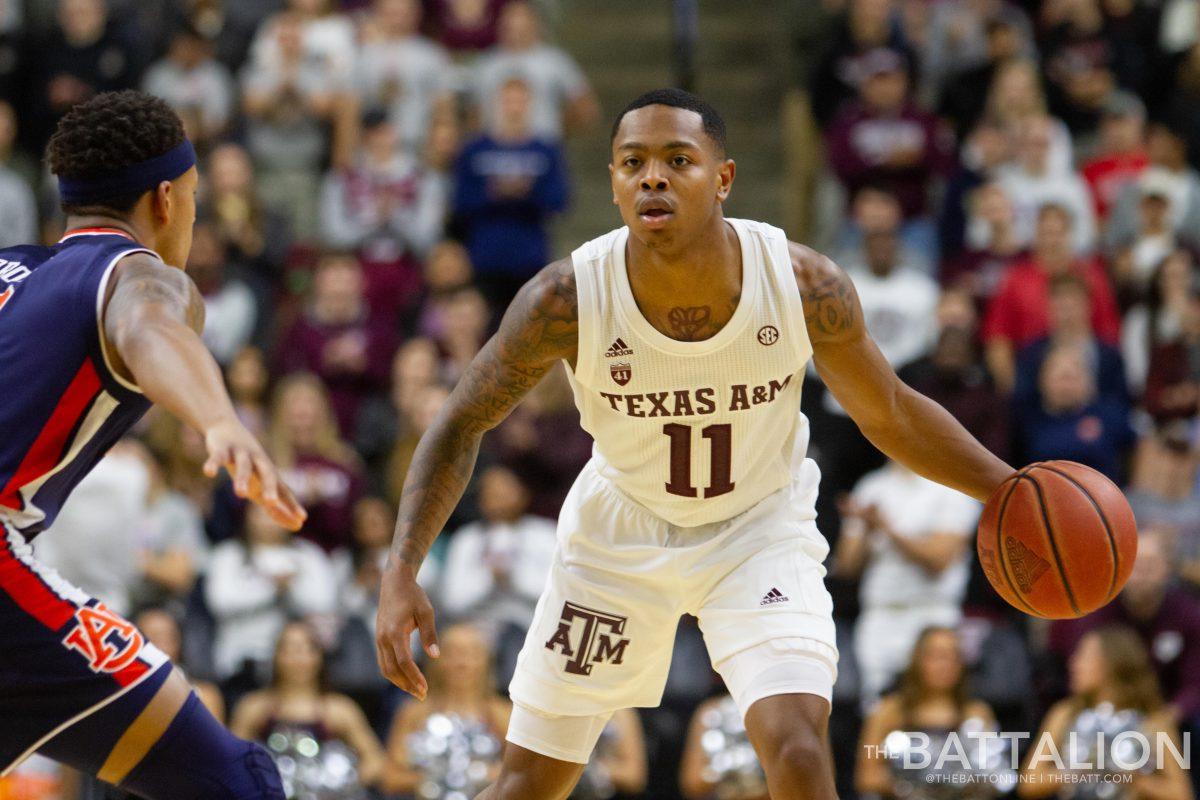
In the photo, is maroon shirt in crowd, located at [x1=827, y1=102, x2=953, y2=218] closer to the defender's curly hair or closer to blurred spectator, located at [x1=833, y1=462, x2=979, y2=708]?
blurred spectator, located at [x1=833, y1=462, x2=979, y2=708]

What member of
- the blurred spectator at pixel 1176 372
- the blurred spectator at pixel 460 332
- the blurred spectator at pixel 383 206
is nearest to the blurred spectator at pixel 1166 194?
the blurred spectator at pixel 1176 372

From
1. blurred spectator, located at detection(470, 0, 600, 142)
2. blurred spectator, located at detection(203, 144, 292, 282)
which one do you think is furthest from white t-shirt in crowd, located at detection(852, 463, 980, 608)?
blurred spectator, located at detection(203, 144, 292, 282)

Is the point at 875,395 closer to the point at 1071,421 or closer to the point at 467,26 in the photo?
the point at 1071,421

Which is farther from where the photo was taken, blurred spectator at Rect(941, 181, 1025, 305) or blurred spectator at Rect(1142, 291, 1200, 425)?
blurred spectator at Rect(941, 181, 1025, 305)

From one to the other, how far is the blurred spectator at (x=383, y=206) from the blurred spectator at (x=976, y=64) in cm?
365

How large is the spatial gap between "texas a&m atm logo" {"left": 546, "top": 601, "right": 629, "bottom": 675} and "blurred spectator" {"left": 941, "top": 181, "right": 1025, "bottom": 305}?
19.6 ft

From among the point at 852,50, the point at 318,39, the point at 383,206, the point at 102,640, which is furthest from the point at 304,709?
the point at 852,50

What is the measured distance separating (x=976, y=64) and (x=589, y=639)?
8.08 metres

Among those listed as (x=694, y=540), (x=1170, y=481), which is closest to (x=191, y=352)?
(x=694, y=540)

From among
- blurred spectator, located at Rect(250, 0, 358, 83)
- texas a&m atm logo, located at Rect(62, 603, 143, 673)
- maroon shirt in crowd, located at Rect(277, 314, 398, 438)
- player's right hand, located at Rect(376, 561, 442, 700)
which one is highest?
blurred spectator, located at Rect(250, 0, 358, 83)

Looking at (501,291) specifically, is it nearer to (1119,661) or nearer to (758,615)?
(1119,661)

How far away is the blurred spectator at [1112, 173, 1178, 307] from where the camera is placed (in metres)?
10.6

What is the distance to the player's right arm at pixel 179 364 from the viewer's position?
332 cm

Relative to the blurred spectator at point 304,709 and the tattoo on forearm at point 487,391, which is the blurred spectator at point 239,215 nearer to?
the blurred spectator at point 304,709
